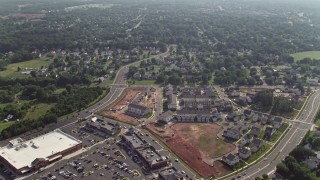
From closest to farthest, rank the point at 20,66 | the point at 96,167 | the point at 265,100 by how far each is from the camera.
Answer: the point at 96,167
the point at 265,100
the point at 20,66

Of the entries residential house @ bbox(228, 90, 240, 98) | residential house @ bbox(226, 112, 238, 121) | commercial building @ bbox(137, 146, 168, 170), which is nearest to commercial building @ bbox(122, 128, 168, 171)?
commercial building @ bbox(137, 146, 168, 170)

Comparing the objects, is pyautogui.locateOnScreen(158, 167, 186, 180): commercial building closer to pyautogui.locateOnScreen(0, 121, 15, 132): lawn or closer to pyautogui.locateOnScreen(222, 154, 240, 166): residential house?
pyautogui.locateOnScreen(222, 154, 240, 166): residential house

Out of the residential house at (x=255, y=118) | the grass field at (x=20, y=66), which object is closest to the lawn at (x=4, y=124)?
the grass field at (x=20, y=66)

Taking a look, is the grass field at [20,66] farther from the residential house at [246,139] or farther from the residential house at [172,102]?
the residential house at [246,139]

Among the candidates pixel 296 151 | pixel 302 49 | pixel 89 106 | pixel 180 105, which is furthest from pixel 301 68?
pixel 89 106

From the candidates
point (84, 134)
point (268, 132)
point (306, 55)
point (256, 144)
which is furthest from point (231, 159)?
point (306, 55)

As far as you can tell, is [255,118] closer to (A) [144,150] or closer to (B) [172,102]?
(B) [172,102]

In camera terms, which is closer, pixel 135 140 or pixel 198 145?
pixel 135 140
